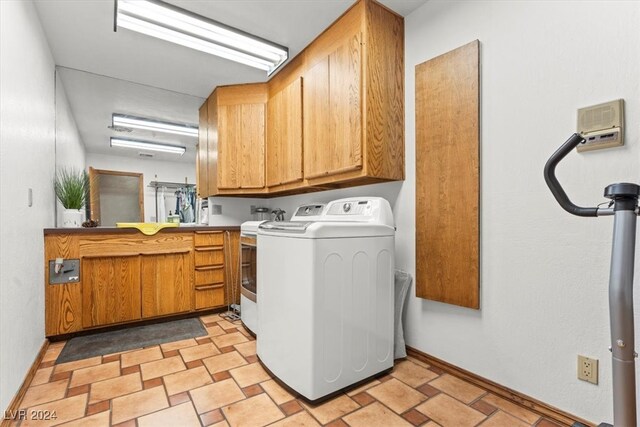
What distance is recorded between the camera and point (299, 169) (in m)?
2.66

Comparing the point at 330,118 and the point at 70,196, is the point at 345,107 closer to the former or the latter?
the point at 330,118

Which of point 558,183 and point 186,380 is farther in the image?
point 186,380

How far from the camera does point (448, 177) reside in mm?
1887

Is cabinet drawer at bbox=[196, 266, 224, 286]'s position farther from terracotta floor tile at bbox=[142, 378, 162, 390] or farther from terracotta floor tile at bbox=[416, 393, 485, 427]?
terracotta floor tile at bbox=[416, 393, 485, 427]

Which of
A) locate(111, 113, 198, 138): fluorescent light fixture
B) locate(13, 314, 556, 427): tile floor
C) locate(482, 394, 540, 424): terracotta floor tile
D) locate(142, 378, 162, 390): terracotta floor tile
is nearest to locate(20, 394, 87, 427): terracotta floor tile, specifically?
locate(13, 314, 556, 427): tile floor

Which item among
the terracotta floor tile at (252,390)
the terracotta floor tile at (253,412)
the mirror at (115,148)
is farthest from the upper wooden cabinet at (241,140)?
the terracotta floor tile at (253,412)

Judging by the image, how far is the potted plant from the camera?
2703 millimetres

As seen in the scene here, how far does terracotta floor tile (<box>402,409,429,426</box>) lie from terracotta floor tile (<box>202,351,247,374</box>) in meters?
1.10

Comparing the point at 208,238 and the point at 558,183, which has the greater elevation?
the point at 558,183

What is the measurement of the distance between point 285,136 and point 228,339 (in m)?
1.85

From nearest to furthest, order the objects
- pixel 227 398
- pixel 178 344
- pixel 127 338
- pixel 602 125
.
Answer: pixel 602 125 < pixel 227 398 < pixel 178 344 < pixel 127 338

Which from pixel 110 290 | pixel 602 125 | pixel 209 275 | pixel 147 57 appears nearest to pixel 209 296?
pixel 209 275

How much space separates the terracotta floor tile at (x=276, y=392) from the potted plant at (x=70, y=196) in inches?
90.3

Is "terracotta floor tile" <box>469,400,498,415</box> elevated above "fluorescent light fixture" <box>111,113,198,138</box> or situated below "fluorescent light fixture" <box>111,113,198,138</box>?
below
